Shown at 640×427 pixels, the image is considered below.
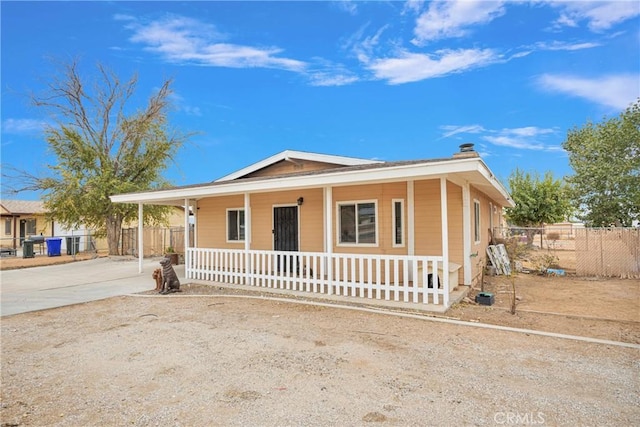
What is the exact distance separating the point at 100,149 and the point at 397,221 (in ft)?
58.4

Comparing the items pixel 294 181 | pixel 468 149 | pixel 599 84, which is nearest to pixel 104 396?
pixel 294 181

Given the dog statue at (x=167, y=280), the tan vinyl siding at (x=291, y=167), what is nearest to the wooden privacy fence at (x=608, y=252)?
the tan vinyl siding at (x=291, y=167)

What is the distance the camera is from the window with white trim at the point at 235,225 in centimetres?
1149

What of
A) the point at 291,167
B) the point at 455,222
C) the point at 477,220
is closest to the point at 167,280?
the point at 291,167

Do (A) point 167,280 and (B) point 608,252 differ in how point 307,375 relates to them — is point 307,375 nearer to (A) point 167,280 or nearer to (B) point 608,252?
(A) point 167,280

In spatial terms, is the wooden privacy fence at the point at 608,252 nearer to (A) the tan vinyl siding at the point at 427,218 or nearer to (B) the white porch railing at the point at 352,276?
(A) the tan vinyl siding at the point at 427,218

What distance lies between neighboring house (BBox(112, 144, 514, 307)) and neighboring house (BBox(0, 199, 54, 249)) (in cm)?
2091

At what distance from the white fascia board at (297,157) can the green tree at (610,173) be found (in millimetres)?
10518

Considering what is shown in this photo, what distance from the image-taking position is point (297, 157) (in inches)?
427

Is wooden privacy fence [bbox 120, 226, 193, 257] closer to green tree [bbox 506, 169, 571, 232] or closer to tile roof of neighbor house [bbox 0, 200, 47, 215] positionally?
tile roof of neighbor house [bbox 0, 200, 47, 215]

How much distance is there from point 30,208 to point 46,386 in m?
31.6

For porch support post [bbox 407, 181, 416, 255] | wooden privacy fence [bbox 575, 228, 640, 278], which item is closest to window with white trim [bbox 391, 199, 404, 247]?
porch support post [bbox 407, 181, 416, 255]

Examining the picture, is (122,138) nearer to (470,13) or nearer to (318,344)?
(470,13)

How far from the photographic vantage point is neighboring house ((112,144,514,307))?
262 inches
